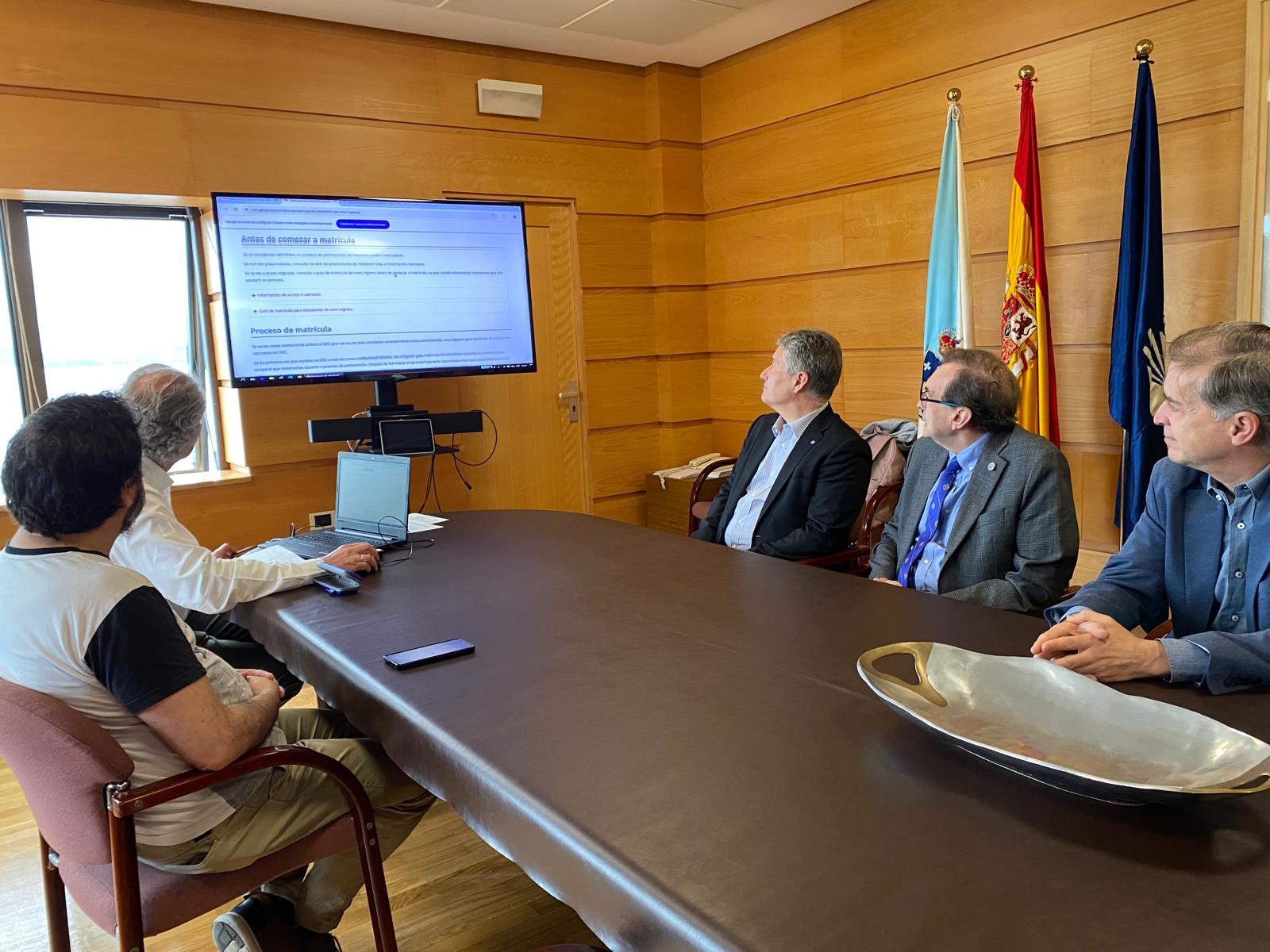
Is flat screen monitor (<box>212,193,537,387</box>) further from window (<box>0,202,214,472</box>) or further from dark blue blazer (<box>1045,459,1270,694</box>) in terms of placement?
dark blue blazer (<box>1045,459,1270,694</box>)

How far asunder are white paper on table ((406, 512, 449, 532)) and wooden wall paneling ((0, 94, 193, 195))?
2067 millimetres

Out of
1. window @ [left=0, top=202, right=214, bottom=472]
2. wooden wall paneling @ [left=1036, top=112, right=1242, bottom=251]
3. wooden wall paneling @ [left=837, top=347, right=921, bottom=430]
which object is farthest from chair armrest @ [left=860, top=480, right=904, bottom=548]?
window @ [left=0, top=202, right=214, bottom=472]

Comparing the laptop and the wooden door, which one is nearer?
the laptop

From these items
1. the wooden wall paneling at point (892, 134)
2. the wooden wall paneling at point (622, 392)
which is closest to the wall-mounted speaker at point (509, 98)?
the wooden wall paneling at point (892, 134)

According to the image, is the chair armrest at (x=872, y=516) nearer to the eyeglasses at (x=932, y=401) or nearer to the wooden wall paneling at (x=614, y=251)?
the eyeglasses at (x=932, y=401)

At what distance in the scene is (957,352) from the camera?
265cm

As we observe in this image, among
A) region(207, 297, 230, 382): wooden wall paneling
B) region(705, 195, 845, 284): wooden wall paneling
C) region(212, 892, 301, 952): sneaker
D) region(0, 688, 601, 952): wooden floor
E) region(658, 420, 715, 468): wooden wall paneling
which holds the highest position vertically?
region(705, 195, 845, 284): wooden wall paneling

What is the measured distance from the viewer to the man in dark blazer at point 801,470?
3107 millimetres

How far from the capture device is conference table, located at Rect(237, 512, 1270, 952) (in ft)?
3.13

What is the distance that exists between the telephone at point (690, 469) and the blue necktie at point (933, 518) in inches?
99.0

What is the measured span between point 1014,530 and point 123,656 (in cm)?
203

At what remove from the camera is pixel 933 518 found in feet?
8.79

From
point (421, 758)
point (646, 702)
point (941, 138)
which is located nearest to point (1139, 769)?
point (646, 702)

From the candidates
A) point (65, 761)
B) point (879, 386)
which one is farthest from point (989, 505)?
point (879, 386)
